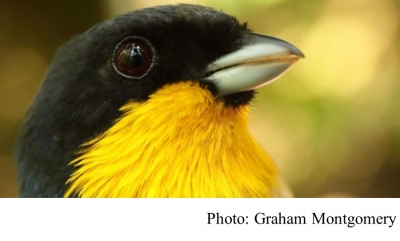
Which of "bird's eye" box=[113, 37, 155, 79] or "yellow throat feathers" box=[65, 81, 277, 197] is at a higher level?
"bird's eye" box=[113, 37, 155, 79]

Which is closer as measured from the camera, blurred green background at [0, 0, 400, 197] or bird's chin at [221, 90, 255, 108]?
bird's chin at [221, 90, 255, 108]

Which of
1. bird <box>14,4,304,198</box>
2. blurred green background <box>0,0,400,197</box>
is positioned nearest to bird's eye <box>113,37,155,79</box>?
bird <box>14,4,304,198</box>

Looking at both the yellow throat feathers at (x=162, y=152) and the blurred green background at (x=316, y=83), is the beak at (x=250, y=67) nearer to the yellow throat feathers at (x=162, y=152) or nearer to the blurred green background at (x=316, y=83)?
the yellow throat feathers at (x=162, y=152)

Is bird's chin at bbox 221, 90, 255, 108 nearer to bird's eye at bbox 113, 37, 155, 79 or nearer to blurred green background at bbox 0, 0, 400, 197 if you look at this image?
bird's eye at bbox 113, 37, 155, 79

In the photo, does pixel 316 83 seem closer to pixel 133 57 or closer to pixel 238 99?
pixel 238 99

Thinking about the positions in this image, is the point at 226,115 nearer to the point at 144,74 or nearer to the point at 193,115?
the point at 193,115

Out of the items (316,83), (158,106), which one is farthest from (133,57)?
(316,83)

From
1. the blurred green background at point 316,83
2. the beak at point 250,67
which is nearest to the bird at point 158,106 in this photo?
the beak at point 250,67
